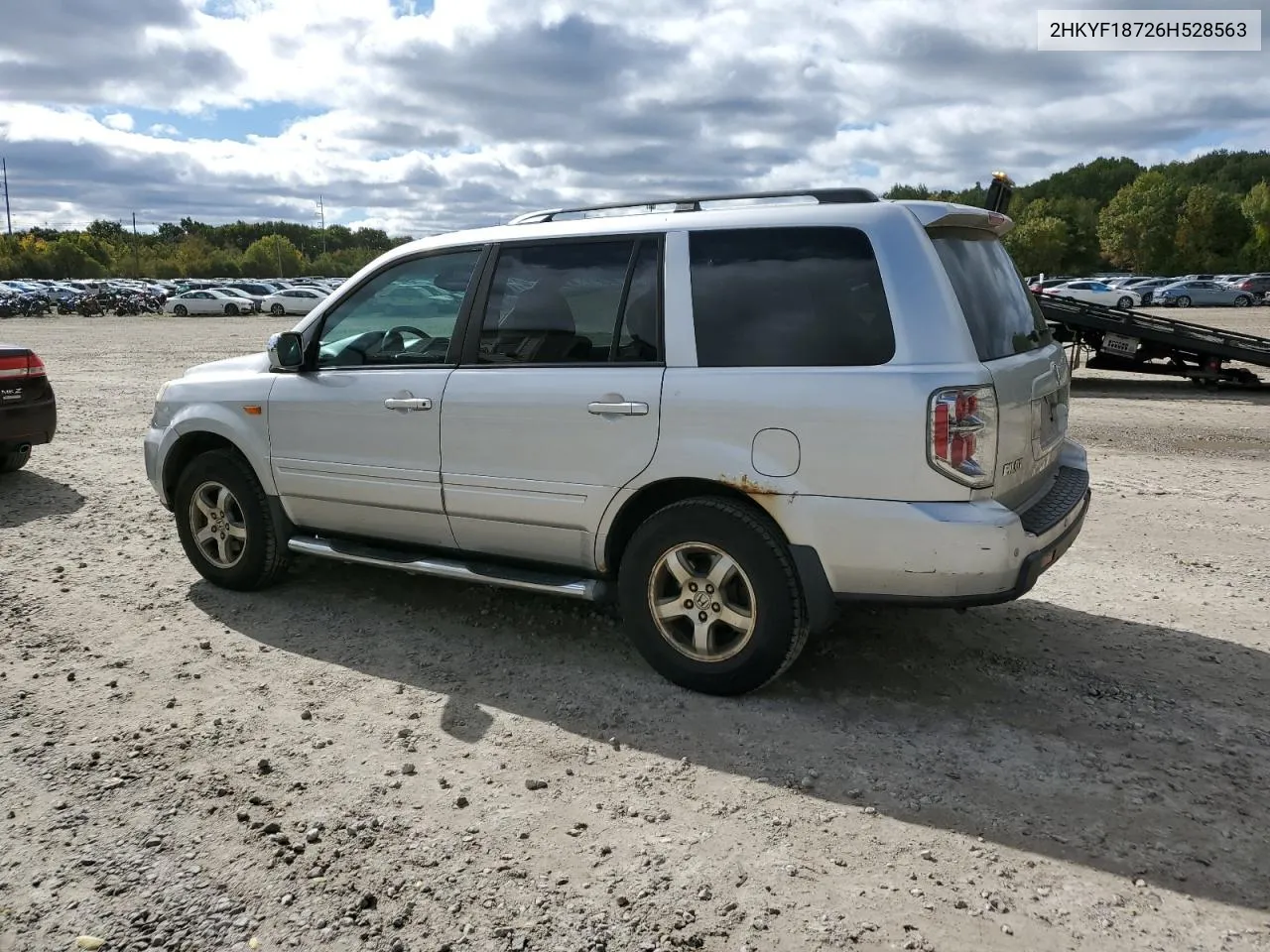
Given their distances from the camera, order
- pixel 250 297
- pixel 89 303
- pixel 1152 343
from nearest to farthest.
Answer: pixel 1152 343
pixel 250 297
pixel 89 303

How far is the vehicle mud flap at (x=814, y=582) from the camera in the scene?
3.90m

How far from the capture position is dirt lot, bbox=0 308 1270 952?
2852mm

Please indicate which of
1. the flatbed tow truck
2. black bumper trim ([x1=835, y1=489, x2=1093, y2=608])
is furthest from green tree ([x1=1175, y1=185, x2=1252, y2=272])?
black bumper trim ([x1=835, y1=489, x2=1093, y2=608])

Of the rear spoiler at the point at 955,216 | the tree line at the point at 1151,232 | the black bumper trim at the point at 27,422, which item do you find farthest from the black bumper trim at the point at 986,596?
the tree line at the point at 1151,232

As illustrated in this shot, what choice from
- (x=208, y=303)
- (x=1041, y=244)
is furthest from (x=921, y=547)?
(x=1041, y=244)

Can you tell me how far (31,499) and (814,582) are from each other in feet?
23.1

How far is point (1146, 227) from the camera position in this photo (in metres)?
86.7

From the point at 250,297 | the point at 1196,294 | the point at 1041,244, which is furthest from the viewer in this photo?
the point at 1041,244

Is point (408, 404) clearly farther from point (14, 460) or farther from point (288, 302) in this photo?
point (288, 302)

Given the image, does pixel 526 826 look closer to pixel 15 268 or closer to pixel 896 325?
pixel 896 325

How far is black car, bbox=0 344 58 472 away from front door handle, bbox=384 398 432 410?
541cm

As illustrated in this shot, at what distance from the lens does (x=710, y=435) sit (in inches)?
158

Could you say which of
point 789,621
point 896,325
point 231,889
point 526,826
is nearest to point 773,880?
point 526,826

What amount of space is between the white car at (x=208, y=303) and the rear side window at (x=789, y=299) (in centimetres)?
4867
